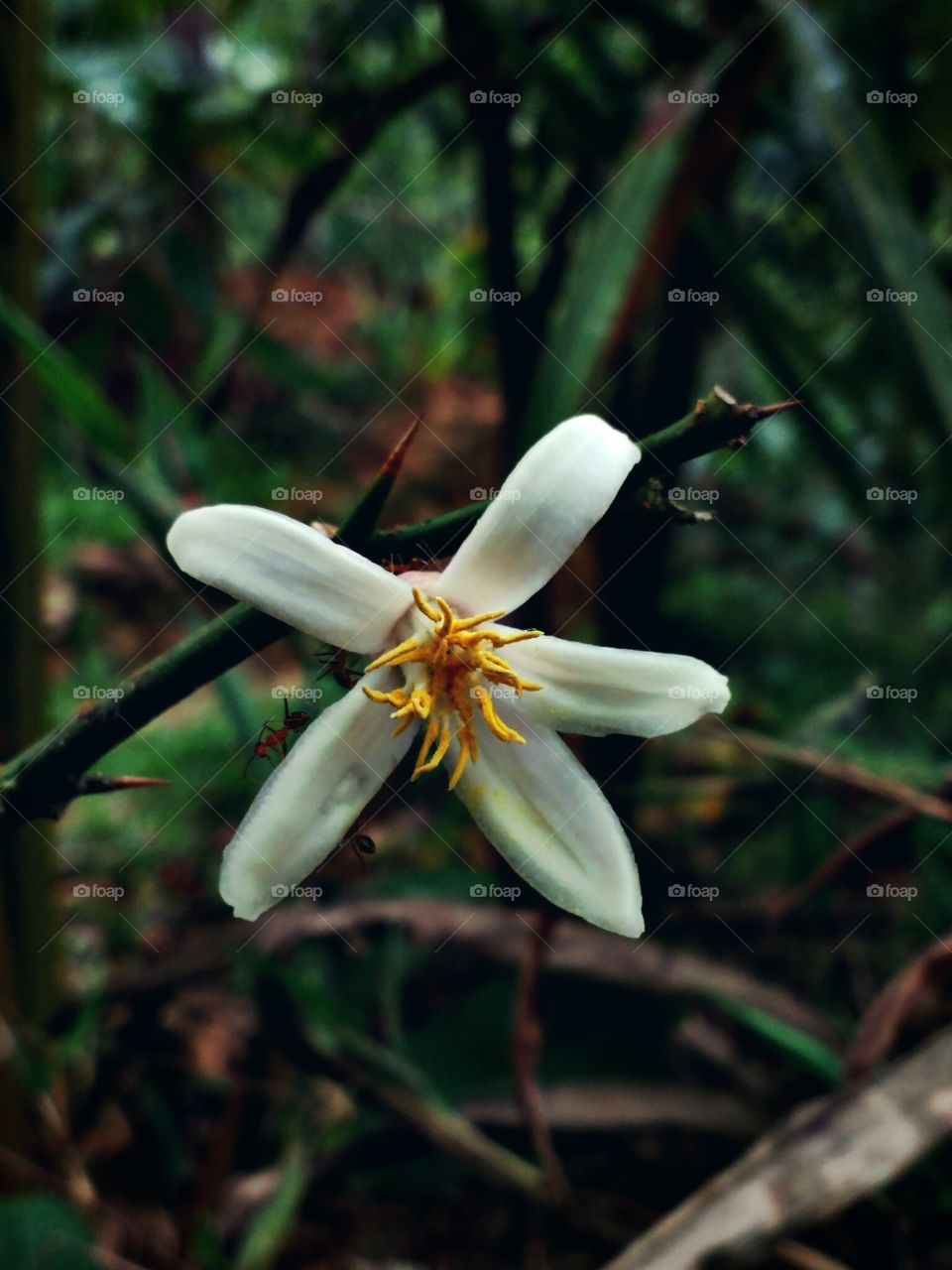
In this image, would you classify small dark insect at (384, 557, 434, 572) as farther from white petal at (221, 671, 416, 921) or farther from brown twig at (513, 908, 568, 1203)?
brown twig at (513, 908, 568, 1203)

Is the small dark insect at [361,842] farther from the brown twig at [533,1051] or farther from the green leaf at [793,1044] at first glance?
the green leaf at [793,1044]

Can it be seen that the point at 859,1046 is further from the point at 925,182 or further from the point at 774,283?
the point at 774,283

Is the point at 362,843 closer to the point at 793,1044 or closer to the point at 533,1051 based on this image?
the point at 533,1051

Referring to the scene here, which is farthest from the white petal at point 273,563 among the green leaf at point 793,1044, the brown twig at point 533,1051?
the green leaf at point 793,1044

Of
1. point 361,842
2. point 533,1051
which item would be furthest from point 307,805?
point 533,1051

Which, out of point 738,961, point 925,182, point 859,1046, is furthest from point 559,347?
point 925,182

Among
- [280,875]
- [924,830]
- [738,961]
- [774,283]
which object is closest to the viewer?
[280,875]
